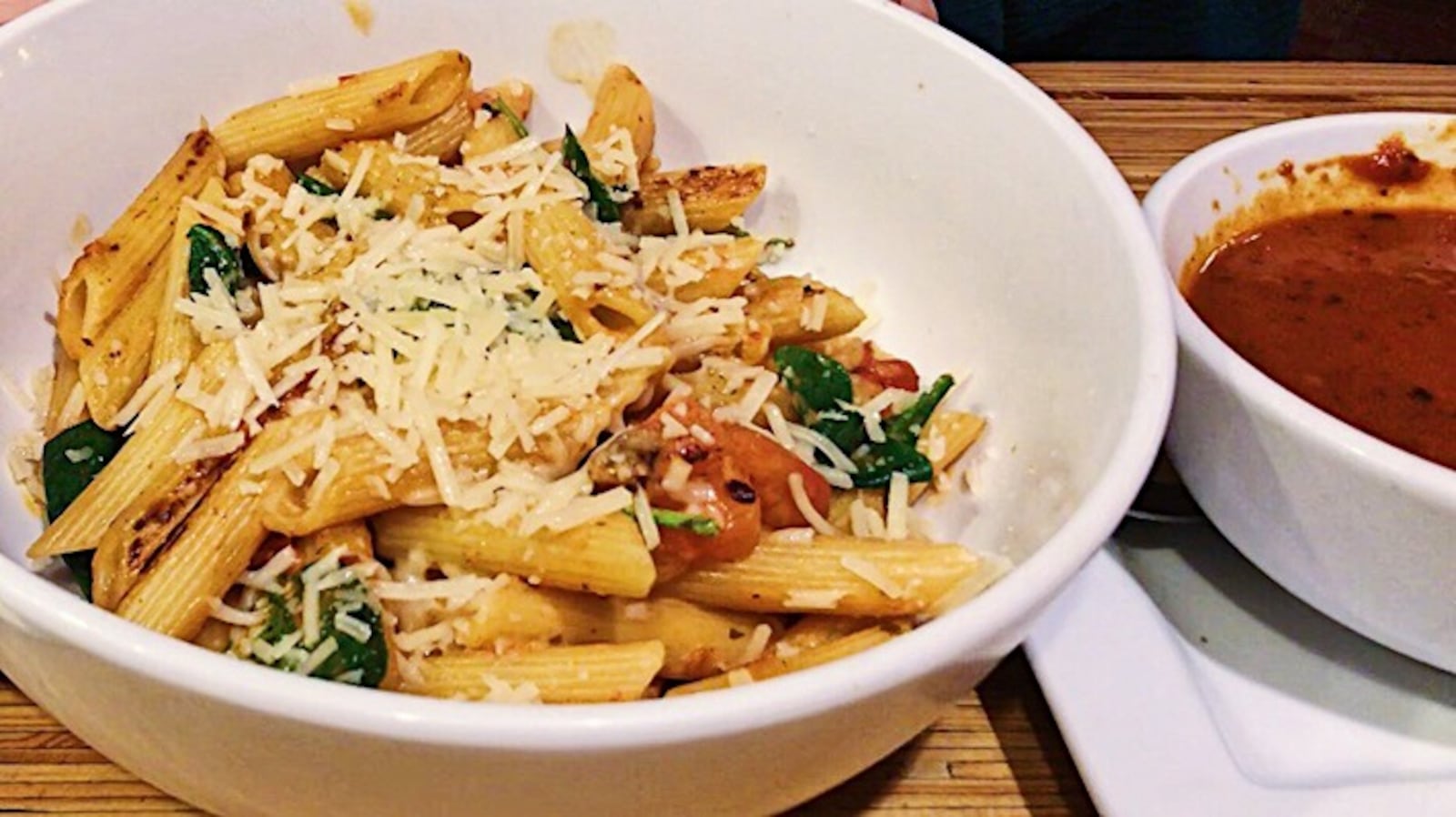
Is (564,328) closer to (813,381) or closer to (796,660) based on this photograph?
(813,381)

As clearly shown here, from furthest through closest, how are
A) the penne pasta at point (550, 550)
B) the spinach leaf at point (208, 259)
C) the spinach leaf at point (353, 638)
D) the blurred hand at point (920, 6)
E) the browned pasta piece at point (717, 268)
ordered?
the blurred hand at point (920, 6) → the browned pasta piece at point (717, 268) → the spinach leaf at point (208, 259) → the penne pasta at point (550, 550) → the spinach leaf at point (353, 638)

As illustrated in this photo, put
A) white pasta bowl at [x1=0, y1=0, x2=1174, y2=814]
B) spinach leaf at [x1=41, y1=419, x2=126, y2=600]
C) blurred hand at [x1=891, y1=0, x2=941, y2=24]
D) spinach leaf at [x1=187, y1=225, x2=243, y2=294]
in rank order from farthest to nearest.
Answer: blurred hand at [x1=891, y1=0, x2=941, y2=24], spinach leaf at [x1=187, y1=225, x2=243, y2=294], spinach leaf at [x1=41, y1=419, x2=126, y2=600], white pasta bowl at [x1=0, y1=0, x2=1174, y2=814]

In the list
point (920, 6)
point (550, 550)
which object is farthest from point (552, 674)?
point (920, 6)

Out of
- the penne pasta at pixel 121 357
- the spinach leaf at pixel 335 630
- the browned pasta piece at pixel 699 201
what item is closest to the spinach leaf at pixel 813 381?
the browned pasta piece at pixel 699 201

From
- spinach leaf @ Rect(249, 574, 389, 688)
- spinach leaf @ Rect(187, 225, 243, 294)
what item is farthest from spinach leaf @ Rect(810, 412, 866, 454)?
spinach leaf @ Rect(187, 225, 243, 294)

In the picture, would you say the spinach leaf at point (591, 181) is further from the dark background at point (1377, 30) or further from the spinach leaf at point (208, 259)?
the dark background at point (1377, 30)

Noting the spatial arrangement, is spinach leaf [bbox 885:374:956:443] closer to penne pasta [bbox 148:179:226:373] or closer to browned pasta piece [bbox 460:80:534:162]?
browned pasta piece [bbox 460:80:534:162]

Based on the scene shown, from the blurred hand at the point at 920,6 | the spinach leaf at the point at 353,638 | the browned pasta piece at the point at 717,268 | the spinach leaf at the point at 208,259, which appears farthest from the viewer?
the blurred hand at the point at 920,6
